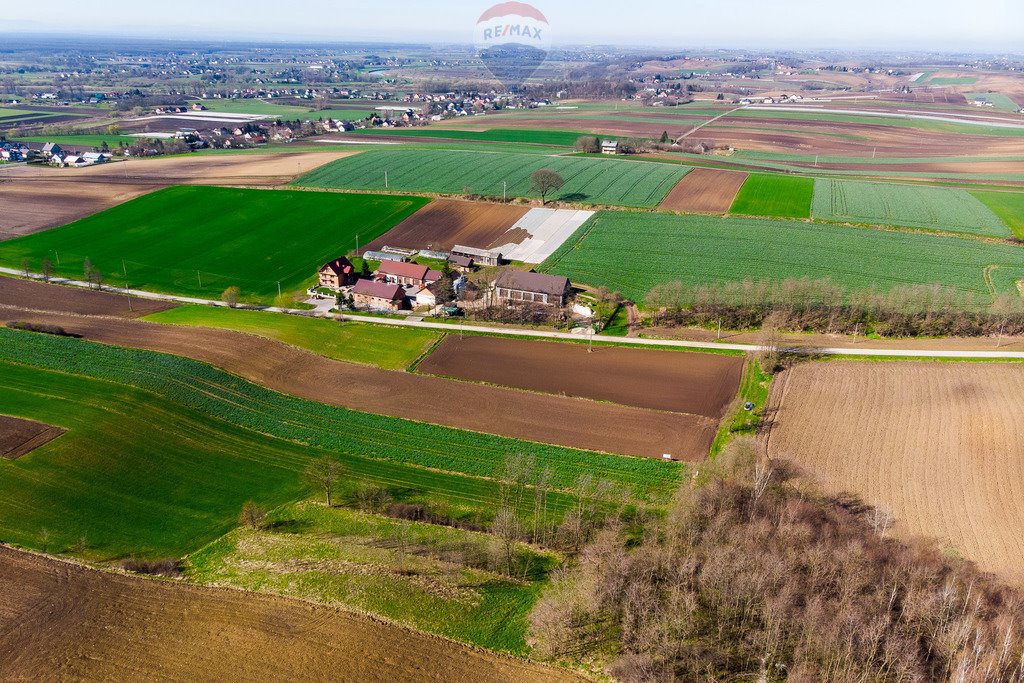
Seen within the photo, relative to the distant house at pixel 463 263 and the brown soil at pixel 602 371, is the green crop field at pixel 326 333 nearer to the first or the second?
the brown soil at pixel 602 371

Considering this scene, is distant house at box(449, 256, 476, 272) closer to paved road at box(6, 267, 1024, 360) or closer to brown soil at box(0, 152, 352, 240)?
paved road at box(6, 267, 1024, 360)

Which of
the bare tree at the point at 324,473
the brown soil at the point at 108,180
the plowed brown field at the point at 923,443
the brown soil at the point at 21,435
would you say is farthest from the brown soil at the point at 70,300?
the plowed brown field at the point at 923,443

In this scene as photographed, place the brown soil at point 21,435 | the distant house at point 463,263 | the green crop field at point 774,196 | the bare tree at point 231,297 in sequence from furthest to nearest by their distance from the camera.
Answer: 1. the green crop field at point 774,196
2. the distant house at point 463,263
3. the bare tree at point 231,297
4. the brown soil at point 21,435

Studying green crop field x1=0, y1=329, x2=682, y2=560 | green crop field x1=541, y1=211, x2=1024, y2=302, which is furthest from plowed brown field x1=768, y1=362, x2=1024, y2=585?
green crop field x1=541, y1=211, x2=1024, y2=302

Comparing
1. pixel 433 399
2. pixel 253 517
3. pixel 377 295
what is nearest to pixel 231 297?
pixel 377 295

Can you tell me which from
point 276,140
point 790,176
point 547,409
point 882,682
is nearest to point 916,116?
point 790,176

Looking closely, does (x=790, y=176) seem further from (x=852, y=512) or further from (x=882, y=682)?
(x=882, y=682)
